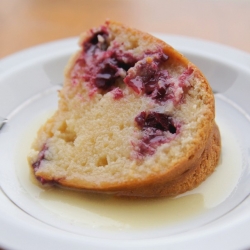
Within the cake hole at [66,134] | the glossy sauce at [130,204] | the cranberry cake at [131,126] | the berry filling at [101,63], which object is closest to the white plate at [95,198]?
the glossy sauce at [130,204]

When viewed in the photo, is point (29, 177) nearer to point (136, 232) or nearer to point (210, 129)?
point (136, 232)

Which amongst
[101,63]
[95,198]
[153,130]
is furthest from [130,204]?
[101,63]

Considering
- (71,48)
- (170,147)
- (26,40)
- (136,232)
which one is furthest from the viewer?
(26,40)

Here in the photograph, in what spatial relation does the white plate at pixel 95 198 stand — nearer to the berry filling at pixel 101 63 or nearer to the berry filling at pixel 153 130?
the berry filling at pixel 153 130

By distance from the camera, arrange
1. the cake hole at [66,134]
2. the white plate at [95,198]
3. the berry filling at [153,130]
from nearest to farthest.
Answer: the white plate at [95,198]
the berry filling at [153,130]
the cake hole at [66,134]

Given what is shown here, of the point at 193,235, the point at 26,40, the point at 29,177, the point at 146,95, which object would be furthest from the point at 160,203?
the point at 26,40

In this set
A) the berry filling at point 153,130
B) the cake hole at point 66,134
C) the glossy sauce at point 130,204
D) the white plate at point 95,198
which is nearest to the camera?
the white plate at point 95,198
